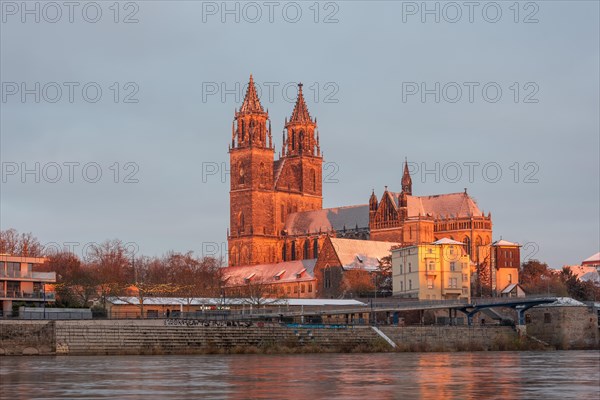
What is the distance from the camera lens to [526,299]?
94875mm

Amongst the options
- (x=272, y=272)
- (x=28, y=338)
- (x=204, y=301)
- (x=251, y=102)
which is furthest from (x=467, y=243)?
(x=28, y=338)

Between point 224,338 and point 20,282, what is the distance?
19.7 m

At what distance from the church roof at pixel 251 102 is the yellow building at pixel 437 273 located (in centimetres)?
7187

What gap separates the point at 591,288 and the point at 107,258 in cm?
6507

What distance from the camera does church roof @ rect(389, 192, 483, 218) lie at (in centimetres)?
16859

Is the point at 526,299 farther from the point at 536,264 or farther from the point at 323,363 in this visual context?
the point at 536,264

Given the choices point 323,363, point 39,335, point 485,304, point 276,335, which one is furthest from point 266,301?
point 323,363

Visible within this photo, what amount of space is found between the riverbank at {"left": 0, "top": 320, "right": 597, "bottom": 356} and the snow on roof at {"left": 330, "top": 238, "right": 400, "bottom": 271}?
220 feet

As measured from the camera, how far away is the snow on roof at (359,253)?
157m

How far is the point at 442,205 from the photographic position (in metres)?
172

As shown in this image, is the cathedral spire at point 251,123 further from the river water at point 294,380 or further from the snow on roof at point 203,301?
the river water at point 294,380

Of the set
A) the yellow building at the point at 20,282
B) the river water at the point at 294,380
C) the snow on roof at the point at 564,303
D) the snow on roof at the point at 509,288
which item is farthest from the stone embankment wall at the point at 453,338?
the snow on roof at the point at 509,288

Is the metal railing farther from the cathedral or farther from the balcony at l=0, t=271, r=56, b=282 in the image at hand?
the cathedral

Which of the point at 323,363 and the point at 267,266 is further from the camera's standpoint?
the point at 267,266
